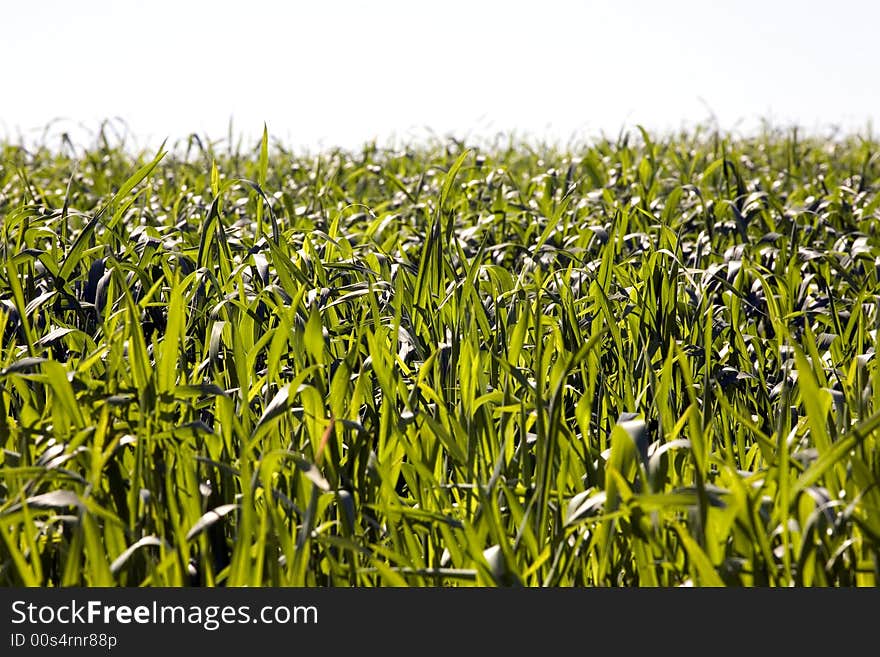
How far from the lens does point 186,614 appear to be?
1401 mm

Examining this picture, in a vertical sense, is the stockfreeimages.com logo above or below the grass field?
below

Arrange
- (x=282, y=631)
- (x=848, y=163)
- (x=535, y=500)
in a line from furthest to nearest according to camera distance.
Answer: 1. (x=848, y=163)
2. (x=535, y=500)
3. (x=282, y=631)

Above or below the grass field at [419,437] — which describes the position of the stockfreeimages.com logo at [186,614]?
below

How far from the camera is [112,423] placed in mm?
1677

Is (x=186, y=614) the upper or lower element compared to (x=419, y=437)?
lower

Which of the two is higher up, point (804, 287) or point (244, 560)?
point (804, 287)

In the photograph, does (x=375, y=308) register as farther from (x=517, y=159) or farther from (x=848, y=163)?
(x=848, y=163)

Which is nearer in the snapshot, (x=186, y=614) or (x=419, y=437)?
(x=186, y=614)

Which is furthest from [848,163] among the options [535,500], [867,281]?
[535,500]

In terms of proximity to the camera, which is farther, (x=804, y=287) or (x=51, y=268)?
(x=804, y=287)

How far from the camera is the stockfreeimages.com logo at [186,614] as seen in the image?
4.58ft

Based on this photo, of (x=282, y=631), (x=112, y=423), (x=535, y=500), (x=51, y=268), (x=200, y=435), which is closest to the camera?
(x=282, y=631)

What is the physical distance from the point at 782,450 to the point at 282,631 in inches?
30.6

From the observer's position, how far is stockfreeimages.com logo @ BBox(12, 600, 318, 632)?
4.58 ft
